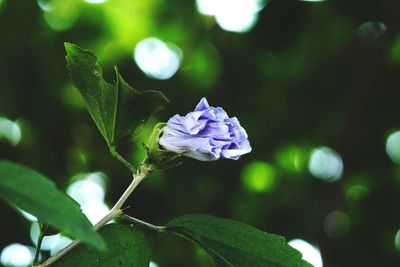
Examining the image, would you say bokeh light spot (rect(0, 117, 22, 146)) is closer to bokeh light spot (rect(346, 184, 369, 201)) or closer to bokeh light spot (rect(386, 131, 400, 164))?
bokeh light spot (rect(346, 184, 369, 201))

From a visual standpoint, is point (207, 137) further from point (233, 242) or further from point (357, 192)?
point (357, 192)

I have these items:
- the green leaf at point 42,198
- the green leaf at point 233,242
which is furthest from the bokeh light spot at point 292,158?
the green leaf at point 42,198

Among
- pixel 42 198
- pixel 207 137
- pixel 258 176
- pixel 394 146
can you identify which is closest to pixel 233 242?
pixel 207 137

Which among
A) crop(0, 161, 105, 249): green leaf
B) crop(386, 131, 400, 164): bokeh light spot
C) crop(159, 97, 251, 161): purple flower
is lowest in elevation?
crop(386, 131, 400, 164): bokeh light spot

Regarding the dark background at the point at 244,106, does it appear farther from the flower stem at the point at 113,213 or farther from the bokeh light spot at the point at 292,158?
the flower stem at the point at 113,213

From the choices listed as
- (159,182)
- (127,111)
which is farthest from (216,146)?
(159,182)

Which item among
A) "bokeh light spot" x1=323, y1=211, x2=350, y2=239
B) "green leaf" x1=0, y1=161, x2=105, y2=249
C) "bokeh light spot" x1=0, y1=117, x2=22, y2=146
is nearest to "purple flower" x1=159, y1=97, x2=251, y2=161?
"green leaf" x1=0, y1=161, x2=105, y2=249

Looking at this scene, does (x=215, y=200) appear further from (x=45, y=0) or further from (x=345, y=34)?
(x=45, y=0)
